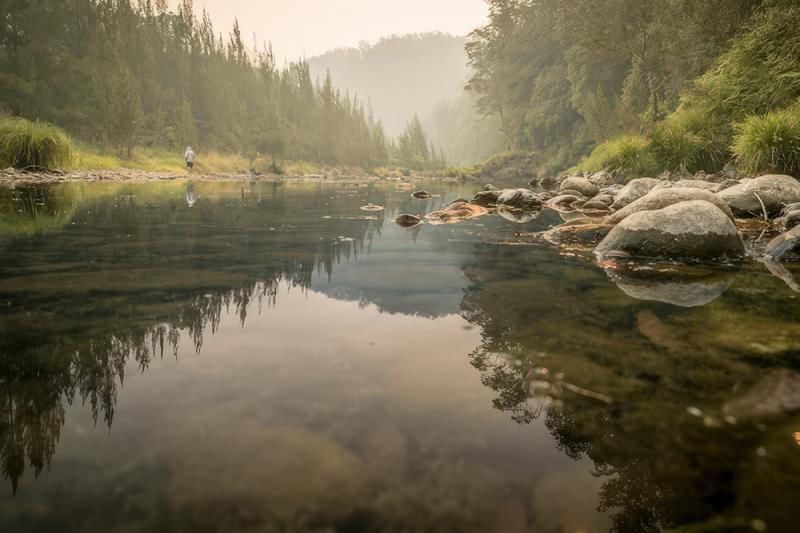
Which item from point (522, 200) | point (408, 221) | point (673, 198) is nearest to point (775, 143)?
point (673, 198)

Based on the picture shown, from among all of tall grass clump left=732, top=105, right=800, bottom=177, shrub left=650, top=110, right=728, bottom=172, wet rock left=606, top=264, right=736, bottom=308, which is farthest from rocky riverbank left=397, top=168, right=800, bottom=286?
shrub left=650, top=110, right=728, bottom=172

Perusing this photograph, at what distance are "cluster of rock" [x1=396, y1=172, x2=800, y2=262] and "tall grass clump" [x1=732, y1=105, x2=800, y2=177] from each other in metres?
0.86

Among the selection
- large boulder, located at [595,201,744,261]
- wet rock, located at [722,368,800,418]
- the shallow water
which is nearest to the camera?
the shallow water

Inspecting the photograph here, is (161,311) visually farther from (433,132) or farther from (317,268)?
(433,132)

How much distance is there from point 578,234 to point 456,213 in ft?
13.4

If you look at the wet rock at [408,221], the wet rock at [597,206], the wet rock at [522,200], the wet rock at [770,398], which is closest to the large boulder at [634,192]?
the wet rock at [597,206]

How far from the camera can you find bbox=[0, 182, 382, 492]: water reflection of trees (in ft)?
6.61

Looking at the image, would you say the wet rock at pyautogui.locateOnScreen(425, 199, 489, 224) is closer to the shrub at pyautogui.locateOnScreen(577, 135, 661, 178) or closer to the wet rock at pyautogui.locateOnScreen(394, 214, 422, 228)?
the wet rock at pyautogui.locateOnScreen(394, 214, 422, 228)

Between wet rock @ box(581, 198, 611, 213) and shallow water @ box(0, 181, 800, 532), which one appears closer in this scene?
shallow water @ box(0, 181, 800, 532)

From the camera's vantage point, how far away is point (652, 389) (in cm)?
220

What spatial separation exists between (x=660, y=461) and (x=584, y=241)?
5.61m

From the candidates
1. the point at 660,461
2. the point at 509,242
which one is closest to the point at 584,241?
the point at 509,242

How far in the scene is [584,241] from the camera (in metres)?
6.88

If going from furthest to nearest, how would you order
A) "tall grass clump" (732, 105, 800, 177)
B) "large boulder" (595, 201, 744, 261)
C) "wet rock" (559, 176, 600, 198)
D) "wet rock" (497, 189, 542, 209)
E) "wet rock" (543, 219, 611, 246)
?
"wet rock" (559, 176, 600, 198) → "wet rock" (497, 189, 542, 209) → "tall grass clump" (732, 105, 800, 177) → "wet rock" (543, 219, 611, 246) → "large boulder" (595, 201, 744, 261)
